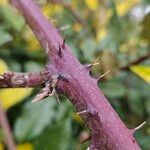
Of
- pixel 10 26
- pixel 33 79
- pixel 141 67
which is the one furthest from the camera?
pixel 10 26

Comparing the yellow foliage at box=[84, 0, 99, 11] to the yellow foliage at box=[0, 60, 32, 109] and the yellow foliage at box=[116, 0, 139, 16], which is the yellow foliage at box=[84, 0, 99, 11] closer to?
the yellow foliage at box=[116, 0, 139, 16]

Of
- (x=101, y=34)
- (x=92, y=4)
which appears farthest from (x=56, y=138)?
(x=92, y=4)

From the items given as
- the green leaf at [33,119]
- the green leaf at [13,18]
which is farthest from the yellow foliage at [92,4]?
the green leaf at [33,119]

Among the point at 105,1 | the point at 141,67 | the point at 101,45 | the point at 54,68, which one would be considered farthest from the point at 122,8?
the point at 54,68

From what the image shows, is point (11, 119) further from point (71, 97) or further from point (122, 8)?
point (122, 8)

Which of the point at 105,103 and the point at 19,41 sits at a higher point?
the point at 105,103

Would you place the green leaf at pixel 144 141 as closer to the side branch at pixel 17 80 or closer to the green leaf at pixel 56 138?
the green leaf at pixel 56 138
